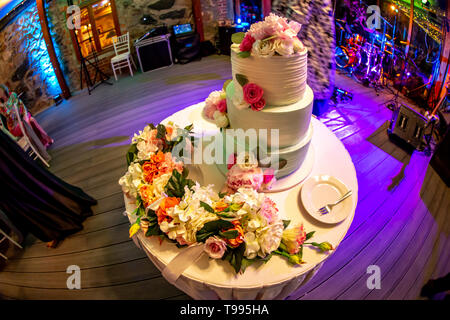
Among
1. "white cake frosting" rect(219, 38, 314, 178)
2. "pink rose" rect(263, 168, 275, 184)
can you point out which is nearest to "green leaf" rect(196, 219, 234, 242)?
"pink rose" rect(263, 168, 275, 184)

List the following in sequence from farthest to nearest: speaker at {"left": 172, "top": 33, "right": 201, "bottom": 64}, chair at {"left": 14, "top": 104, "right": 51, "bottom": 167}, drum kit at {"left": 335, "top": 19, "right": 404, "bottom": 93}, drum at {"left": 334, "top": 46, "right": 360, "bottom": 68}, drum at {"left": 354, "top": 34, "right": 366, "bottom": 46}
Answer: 1. speaker at {"left": 172, "top": 33, "right": 201, "bottom": 64}
2. drum at {"left": 334, "top": 46, "right": 360, "bottom": 68}
3. drum at {"left": 354, "top": 34, "right": 366, "bottom": 46}
4. drum kit at {"left": 335, "top": 19, "right": 404, "bottom": 93}
5. chair at {"left": 14, "top": 104, "right": 51, "bottom": 167}

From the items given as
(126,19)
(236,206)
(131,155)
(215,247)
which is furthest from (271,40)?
(126,19)

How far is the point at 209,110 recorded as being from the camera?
220 cm

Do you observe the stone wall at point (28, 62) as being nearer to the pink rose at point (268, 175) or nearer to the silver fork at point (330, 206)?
the pink rose at point (268, 175)

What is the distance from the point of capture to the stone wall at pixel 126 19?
487 centimetres

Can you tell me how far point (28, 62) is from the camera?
451cm

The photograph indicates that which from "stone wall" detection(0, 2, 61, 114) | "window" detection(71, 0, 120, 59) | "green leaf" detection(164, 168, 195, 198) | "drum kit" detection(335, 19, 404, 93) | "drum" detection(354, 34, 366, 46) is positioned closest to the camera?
"green leaf" detection(164, 168, 195, 198)

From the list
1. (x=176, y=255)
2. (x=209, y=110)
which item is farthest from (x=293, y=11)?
(x=176, y=255)

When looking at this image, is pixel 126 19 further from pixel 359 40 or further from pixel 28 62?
pixel 359 40

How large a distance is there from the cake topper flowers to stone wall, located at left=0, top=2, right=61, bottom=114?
4.28 metres

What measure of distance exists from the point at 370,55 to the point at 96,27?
4.93 m

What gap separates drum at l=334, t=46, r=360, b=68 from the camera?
4.71 m

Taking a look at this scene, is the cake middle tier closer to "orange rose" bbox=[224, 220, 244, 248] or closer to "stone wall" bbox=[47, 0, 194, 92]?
"orange rose" bbox=[224, 220, 244, 248]

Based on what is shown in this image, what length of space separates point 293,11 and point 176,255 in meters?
2.06
